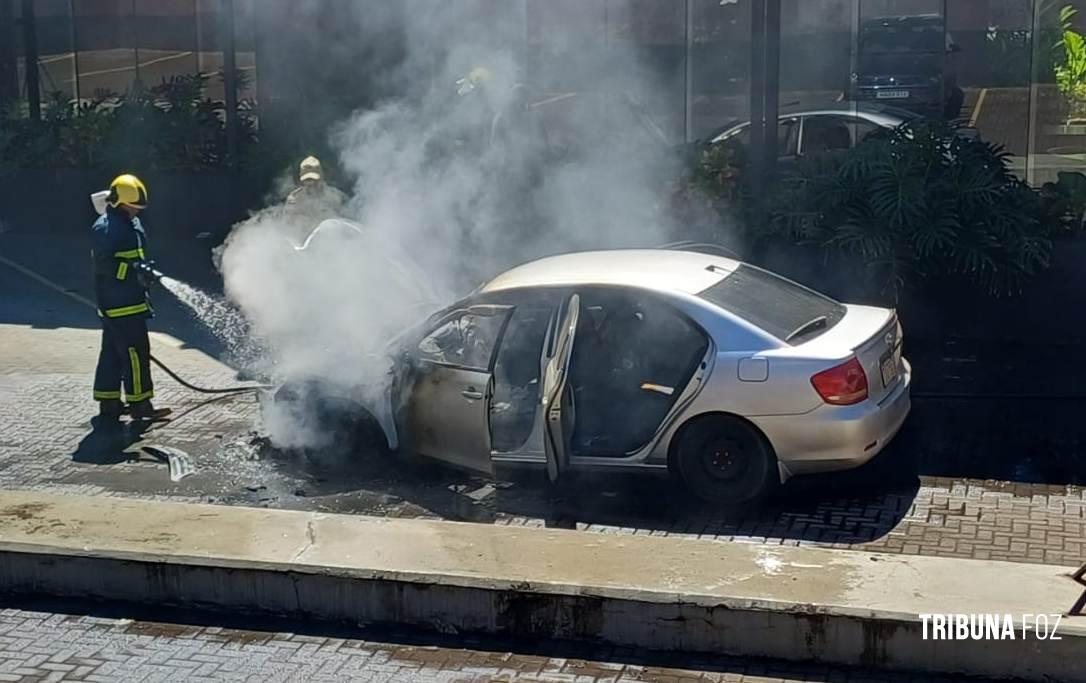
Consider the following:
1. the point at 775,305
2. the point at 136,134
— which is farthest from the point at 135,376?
the point at 136,134

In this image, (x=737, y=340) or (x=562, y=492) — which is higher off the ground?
(x=737, y=340)

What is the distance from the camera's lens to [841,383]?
7.74 m

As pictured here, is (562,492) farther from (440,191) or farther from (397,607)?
(440,191)

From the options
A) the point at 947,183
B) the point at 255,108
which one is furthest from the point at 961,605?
the point at 255,108

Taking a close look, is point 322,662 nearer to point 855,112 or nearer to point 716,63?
point 855,112

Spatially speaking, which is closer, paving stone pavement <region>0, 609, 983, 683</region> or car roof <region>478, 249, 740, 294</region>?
paving stone pavement <region>0, 609, 983, 683</region>

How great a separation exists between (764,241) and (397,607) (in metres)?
6.87

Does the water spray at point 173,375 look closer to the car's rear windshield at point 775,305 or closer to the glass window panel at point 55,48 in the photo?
the car's rear windshield at point 775,305

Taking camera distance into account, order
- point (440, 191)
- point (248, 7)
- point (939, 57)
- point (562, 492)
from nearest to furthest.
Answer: point (562, 492) < point (440, 191) < point (939, 57) < point (248, 7)

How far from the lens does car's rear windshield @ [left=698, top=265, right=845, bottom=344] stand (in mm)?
8070

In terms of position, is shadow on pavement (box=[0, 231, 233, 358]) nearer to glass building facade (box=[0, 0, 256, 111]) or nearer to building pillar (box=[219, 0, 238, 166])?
building pillar (box=[219, 0, 238, 166])

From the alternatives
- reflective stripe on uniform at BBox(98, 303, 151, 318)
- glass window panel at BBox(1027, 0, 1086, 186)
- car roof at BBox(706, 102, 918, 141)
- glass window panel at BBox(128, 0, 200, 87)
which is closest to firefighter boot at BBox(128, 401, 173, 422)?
reflective stripe on uniform at BBox(98, 303, 151, 318)

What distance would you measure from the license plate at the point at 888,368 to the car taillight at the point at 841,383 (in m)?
0.35

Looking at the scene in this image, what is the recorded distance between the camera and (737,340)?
7.91m
